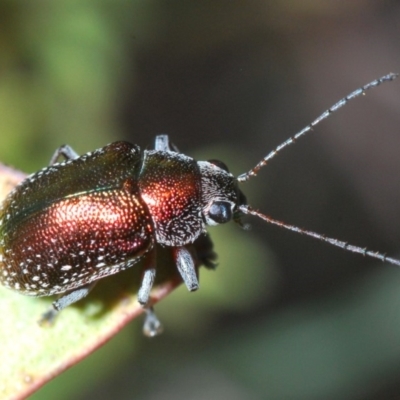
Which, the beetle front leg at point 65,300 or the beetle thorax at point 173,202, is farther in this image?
the beetle thorax at point 173,202

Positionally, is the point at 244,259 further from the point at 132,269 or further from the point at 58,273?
the point at 58,273

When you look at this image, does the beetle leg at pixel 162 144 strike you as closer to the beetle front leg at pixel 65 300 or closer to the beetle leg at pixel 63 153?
the beetle leg at pixel 63 153

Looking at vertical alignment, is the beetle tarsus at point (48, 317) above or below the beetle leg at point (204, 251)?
below

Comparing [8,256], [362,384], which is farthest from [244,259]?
[8,256]

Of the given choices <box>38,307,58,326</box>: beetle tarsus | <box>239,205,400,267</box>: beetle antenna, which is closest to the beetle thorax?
<box>239,205,400,267</box>: beetle antenna

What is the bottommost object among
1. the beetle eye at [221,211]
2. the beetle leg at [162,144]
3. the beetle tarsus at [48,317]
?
the beetle tarsus at [48,317]

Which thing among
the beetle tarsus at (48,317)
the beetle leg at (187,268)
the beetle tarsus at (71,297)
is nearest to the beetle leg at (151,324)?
the beetle leg at (187,268)

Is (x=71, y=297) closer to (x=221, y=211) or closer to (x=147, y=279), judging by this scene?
(x=147, y=279)
